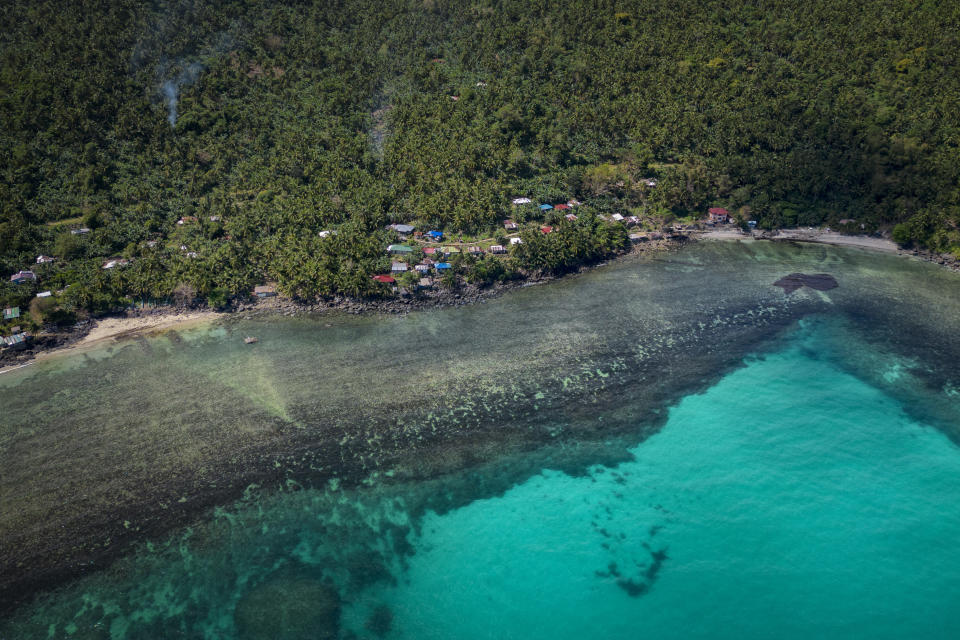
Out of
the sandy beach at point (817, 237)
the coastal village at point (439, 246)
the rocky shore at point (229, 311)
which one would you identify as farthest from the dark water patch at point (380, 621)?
the sandy beach at point (817, 237)

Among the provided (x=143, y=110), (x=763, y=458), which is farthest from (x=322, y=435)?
(x=143, y=110)

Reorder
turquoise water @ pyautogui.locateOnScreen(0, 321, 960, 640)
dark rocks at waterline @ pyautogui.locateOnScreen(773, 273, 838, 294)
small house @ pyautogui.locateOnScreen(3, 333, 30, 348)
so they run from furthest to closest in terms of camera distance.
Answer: dark rocks at waterline @ pyautogui.locateOnScreen(773, 273, 838, 294)
small house @ pyautogui.locateOnScreen(3, 333, 30, 348)
turquoise water @ pyautogui.locateOnScreen(0, 321, 960, 640)

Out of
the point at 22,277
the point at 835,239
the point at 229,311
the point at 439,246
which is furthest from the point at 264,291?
the point at 835,239

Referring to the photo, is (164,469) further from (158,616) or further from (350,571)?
(350,571)

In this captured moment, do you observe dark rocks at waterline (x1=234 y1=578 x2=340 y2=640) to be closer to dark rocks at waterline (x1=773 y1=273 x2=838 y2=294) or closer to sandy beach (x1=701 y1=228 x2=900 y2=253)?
dark rocks at waterline (x1=773 y1=273 x2=838 y2=294)

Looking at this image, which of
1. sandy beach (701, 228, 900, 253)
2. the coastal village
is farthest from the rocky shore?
sandy beach (701, 228, 900, 253)

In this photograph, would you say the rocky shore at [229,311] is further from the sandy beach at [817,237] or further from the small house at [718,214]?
the small house at [718,214]

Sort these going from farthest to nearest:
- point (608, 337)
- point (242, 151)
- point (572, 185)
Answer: point (242, 151) < point (572, 185) < point (608, 337)
